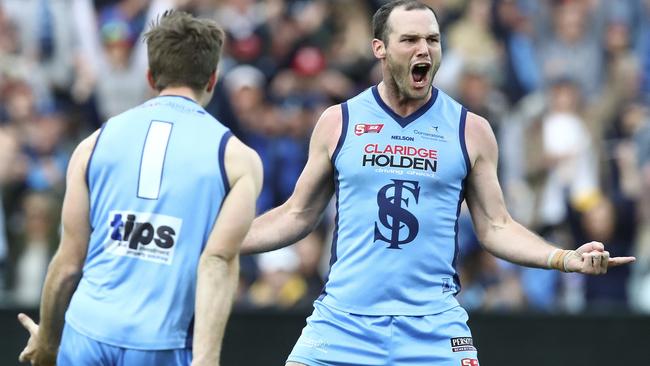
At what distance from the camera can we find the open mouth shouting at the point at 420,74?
690cm

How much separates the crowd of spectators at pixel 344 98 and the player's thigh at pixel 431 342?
16.4 feet

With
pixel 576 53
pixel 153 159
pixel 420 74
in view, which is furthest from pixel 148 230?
pixel 576 53

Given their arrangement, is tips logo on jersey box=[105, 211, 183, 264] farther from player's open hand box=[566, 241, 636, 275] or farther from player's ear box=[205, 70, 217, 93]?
player's open hand box=[566, 241, 636, 275]

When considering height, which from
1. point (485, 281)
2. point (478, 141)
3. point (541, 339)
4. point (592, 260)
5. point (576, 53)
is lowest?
point (541, 339)

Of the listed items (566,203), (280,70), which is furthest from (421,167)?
(280,70)

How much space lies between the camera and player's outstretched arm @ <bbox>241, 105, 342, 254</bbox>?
7.06 metres

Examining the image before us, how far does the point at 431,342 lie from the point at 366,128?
1.17 metres

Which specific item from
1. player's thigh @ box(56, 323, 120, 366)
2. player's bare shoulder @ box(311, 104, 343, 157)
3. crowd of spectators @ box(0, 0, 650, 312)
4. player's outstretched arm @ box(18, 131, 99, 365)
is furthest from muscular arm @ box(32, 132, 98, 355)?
crowd of spectators @ box(0, 0, 650, 312)

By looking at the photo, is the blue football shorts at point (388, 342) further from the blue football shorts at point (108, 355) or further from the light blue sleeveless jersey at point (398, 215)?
the blue football shorts at point (108, 355)

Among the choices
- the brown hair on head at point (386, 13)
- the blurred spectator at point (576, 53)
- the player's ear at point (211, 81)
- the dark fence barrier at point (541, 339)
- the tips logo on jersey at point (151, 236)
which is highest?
the blurred spectator at point (576, 53)

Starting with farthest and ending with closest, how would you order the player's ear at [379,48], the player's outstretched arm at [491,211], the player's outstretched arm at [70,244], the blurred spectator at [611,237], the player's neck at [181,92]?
the blurred spectator at [611,237] → the player's ear at [379,48] → the player's outstretched arm at [491,211] → the player's neck at [181,92] → the player's outstretched arm at [70,244]

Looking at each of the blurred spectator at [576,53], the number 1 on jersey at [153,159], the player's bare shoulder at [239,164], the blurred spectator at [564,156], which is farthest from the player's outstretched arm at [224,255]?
the blurred spectator at [576,53]

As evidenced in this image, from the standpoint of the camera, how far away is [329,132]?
7.05 meters

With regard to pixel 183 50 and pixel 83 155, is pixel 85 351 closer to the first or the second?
pixel 83 155
